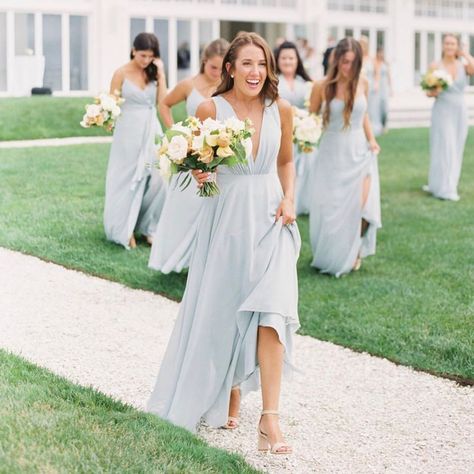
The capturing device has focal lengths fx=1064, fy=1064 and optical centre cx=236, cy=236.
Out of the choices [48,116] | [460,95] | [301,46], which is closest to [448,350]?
[460,95]

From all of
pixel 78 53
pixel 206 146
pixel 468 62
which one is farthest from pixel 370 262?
pixel 78 53

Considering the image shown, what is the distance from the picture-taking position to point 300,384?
657 centimetres

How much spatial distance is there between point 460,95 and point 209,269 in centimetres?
1050

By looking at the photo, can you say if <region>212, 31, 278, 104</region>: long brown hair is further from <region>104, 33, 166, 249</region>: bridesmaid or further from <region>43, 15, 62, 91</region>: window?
<region>43, 15, 62, 91</region>: window

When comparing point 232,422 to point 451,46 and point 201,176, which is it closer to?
point 201,176

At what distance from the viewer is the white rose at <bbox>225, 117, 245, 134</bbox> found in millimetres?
5077

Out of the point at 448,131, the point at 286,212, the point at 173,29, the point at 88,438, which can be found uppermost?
the point at 173,29

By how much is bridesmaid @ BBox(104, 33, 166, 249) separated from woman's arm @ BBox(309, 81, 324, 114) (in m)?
1.66

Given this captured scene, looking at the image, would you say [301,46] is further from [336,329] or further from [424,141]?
[336,329]

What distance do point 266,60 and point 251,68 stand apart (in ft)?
0.30

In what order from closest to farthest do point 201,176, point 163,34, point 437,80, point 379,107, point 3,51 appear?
1. point 201,176
2. point 437,80
3. point 379,107
4. point 3,51
5. point 163,34

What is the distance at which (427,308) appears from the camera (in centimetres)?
837

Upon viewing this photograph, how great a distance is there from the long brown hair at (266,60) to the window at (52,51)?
86.0ft

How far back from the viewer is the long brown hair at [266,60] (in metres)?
5.34
